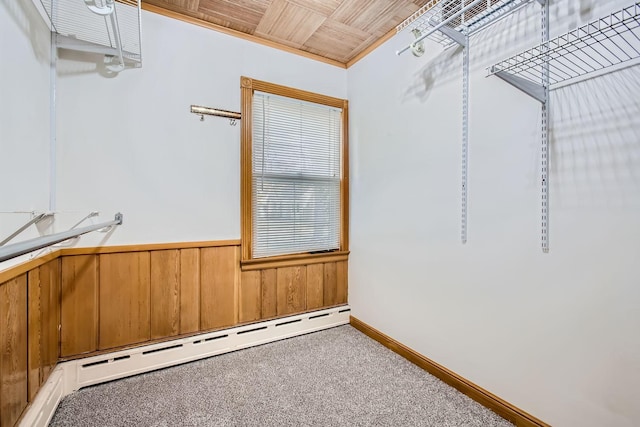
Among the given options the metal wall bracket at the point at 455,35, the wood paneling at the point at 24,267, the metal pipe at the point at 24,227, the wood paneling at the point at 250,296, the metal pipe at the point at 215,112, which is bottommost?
the wood paneling at the point at 250,296

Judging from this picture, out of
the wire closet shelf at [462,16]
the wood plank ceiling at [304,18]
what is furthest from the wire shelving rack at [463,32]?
the wood plank ceiling at [304,18]

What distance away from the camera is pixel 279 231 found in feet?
7.96

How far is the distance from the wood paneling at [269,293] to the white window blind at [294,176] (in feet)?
0.54

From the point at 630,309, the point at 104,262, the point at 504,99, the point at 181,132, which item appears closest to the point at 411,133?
the point at 504,99

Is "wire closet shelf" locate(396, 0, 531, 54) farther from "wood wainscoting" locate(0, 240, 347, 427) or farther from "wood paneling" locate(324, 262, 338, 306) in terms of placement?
"wood wainscoting" locate(0, 240, 347, 427)

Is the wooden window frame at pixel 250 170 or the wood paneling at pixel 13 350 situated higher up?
the wooden window frame at pixel 250 170

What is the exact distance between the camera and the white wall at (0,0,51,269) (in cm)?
115

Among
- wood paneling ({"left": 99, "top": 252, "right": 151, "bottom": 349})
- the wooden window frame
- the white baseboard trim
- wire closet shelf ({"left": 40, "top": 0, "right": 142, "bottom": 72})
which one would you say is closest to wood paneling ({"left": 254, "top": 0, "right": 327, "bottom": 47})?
the wooden window frame

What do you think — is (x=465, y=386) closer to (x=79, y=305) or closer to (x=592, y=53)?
(x=592, y=53)

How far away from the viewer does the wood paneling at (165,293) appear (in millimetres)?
1989

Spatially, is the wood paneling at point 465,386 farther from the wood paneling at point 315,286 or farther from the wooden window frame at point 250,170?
the wooden window frame at point 250,170

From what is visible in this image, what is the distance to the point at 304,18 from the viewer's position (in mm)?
2078

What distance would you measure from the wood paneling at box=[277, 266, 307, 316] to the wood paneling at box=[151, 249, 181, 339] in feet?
2.56

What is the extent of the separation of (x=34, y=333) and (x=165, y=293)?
0.70 m
